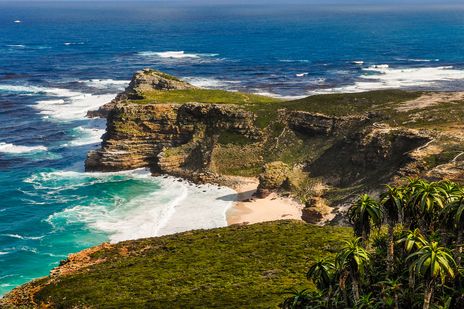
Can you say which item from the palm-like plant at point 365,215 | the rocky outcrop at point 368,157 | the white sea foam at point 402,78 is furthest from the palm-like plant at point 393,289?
the white sea foam at point 402,78

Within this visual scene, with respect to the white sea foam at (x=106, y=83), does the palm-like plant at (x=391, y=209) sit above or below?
above

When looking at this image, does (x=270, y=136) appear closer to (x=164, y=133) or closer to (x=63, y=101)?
(x=164, y=133)

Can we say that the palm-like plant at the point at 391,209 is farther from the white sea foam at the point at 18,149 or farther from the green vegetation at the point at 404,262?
the white sea foam at the point at 18,149

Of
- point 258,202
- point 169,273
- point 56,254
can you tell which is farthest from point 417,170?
point 56,254

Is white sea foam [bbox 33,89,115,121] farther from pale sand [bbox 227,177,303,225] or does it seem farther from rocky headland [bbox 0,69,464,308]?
pale sand [bbox 227,177,303,225]

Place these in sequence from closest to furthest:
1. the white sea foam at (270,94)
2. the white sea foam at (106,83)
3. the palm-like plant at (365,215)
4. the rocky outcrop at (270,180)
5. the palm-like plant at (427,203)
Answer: the palm-like plant at (427,203), the palm-like plant at (365,215), the rocky outcrop at (270,180), the white sea foam at (270,94), the white sea foam at (106,83)

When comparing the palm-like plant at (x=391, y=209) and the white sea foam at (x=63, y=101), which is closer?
the palm-like plant at (x=391, y=209)

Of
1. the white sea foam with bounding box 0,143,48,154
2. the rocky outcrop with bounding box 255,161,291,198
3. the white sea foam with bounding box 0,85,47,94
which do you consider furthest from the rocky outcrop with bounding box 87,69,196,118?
the rocky outcrop with bounding box 255,161,291,198
